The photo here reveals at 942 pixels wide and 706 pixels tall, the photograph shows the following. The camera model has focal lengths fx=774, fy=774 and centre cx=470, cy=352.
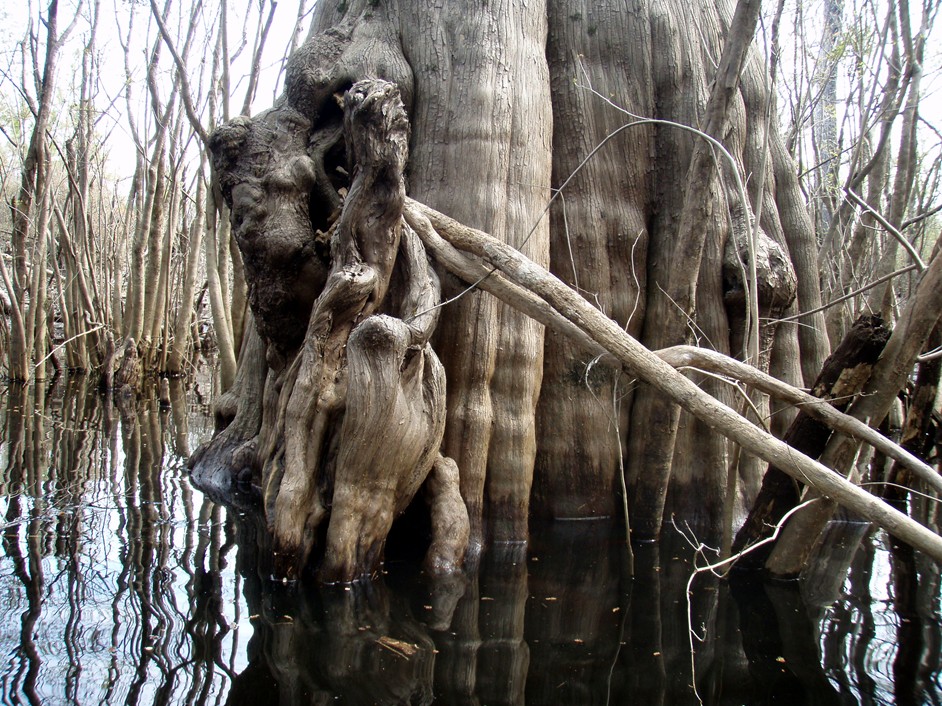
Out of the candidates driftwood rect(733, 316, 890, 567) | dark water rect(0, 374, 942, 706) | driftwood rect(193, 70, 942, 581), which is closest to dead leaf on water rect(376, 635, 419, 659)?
dark water rect(0, 374, 942, 706)

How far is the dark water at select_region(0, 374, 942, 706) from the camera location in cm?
239

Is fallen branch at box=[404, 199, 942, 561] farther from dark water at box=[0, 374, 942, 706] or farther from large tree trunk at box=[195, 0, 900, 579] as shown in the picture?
dark water at box=[0, 374, 942, 706]

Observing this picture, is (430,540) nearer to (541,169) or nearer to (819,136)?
(541,169)

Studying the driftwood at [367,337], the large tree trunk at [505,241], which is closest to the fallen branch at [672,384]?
the driftwood at [367,337]

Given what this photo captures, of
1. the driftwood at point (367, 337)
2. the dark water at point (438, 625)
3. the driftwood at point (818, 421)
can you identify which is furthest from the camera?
the driftwood at point (367, 337)

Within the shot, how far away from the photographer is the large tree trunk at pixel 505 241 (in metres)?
3.61

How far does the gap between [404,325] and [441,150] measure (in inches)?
62.7

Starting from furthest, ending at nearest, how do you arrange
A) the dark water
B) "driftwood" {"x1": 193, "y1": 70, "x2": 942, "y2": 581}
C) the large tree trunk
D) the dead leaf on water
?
the large tree trunk < "driftwood" {"x1": 193, "y1": 70, "x2": 942, "y2": 581} < the dead leaf on water < the dark water

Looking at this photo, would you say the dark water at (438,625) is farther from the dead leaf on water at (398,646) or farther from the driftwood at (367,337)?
the driftwood at (367,337)

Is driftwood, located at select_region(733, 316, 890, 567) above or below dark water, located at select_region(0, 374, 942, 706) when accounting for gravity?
above

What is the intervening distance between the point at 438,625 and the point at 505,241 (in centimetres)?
234

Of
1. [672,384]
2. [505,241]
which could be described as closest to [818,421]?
[672,384]

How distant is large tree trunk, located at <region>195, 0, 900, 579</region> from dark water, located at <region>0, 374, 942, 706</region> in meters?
0.38

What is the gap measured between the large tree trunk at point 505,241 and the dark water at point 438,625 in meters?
0.38
